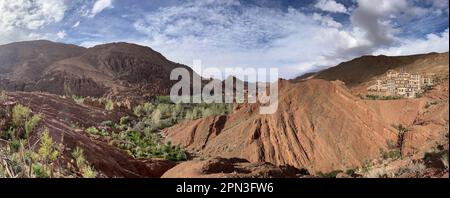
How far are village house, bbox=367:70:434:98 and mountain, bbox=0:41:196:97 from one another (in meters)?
4.43

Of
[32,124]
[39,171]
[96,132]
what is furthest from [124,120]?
[39,171]

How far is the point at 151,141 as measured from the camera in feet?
20.3

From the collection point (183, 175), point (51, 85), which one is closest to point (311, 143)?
point (183, 175)

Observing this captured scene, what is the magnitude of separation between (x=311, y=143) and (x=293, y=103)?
3.48 feet

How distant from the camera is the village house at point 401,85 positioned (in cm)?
801

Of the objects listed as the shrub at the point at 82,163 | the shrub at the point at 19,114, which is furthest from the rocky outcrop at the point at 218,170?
the shrub at the point at 19,114

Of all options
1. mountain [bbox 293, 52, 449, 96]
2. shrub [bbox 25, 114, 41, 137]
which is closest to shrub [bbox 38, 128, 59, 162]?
shrub [bbox 25, 114, 41, 137]

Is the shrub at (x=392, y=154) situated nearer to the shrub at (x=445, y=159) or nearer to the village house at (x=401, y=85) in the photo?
the shrub at (x=445, y=159)

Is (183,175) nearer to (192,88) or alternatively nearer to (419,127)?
(192,88)

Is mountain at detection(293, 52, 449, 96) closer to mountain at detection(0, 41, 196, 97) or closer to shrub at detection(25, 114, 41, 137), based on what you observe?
mountain at detection(0, 41, 196, 97)

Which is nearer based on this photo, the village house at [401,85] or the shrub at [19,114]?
the shrub at [19,114]

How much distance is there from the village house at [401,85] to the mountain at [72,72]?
14.5 ft

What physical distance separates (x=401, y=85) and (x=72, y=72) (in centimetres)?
817
